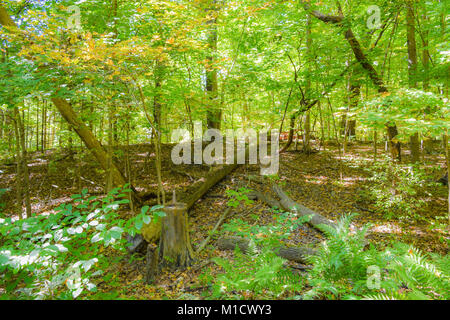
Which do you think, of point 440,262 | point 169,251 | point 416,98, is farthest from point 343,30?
point 169,251

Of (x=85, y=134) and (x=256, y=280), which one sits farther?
(x=85, y=134)

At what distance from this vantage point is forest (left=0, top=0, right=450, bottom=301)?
2.36m

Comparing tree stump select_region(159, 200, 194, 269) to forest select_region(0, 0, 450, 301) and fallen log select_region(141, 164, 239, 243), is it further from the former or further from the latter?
fallen log select_region(141, 164, 239, 243)

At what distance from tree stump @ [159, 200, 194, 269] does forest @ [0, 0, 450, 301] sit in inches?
Answer: 0.9

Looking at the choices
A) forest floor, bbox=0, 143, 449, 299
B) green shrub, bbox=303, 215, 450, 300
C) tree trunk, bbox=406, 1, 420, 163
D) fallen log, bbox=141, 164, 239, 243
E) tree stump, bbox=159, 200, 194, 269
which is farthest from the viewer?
tree trunk, bbox=406, 1, 420, 163

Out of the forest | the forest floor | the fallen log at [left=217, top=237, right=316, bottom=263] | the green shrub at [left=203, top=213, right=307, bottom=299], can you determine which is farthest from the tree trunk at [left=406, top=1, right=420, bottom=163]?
the green shrub at [left=203, top=213, right=307, bottom=299]

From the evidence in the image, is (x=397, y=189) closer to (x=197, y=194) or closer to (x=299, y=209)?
(x=299, y=209)

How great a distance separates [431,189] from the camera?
677 cm

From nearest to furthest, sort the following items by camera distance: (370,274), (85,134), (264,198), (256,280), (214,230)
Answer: (256,280) → (370,274) → (214,230) → (85,134) → (264,198)

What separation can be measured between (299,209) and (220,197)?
2.38 meters

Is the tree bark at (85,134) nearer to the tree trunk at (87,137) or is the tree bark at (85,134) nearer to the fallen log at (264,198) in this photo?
the tree trunk at (87,137)

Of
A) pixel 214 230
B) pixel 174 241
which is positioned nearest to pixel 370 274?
pixel 174 241

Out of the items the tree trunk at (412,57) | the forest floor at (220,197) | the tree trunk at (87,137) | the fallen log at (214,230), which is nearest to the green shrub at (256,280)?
the forest floor at (220,197)

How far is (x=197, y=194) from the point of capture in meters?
6.48
